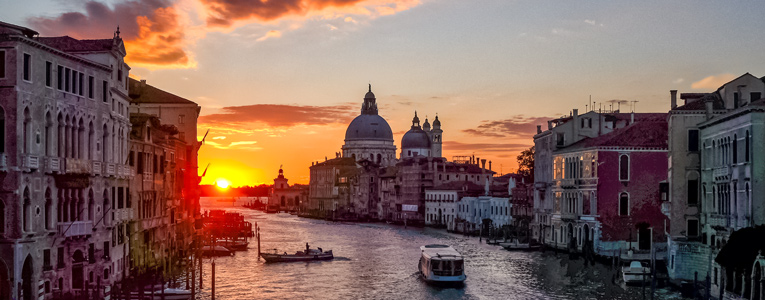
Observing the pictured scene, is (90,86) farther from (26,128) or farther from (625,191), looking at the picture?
(625,191)

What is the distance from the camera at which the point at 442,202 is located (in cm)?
8544

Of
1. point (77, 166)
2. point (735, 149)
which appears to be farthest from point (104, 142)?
point (735, 149)

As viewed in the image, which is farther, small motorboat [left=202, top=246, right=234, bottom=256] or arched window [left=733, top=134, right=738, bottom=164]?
small motorboat [left=202, top=246, right=234, bottom=256]

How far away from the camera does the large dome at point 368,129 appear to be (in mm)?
145750

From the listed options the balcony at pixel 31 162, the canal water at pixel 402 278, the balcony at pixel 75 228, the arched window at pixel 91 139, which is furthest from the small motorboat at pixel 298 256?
the balcony at pixel 31 162

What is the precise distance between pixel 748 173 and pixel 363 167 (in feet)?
310

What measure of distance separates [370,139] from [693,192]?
114839mm

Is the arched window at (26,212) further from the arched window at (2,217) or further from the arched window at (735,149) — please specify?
the arched window at (735,149)

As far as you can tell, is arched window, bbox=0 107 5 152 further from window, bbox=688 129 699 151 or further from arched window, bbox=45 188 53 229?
window, bbox=688 129 699 151

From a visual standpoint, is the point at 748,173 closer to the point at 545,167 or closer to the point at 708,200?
the point at 708,200

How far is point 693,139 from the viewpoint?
3078 cm

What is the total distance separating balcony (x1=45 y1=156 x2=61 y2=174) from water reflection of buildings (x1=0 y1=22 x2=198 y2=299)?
25mm

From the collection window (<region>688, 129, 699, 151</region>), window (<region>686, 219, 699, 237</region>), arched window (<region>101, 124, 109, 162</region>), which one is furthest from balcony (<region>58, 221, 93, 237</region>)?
window (<region>688, 129, 699, 151</region>)

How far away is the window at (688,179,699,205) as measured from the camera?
101 feet
